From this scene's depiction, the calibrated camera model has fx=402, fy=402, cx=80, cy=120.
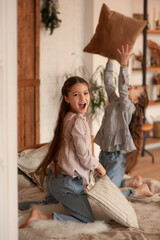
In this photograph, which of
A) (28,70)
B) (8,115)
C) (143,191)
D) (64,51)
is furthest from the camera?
(64,51)

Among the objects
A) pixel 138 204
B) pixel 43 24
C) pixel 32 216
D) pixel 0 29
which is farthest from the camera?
pixel 43 24

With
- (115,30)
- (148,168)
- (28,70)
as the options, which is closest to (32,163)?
(115,30)

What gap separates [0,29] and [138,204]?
1708 mm

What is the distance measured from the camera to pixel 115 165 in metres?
3.19

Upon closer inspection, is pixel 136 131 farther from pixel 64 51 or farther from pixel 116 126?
pixel 64 51

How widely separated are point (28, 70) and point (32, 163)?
176cm

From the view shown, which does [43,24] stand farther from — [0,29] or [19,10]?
[0,29]

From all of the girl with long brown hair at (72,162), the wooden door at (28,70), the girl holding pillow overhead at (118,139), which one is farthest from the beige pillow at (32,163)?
the wooden door at (28,70)

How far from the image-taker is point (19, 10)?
433cm

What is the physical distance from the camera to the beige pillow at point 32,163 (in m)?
2.94

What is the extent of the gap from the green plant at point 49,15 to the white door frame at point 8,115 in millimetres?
3144

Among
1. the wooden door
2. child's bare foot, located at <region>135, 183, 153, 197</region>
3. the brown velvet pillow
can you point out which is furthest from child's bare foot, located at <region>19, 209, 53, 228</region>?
the wooden door

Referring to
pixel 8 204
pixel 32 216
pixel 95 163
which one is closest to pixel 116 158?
pixel 95 163

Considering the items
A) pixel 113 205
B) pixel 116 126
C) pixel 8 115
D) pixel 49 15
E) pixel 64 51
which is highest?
pixel 49 15
